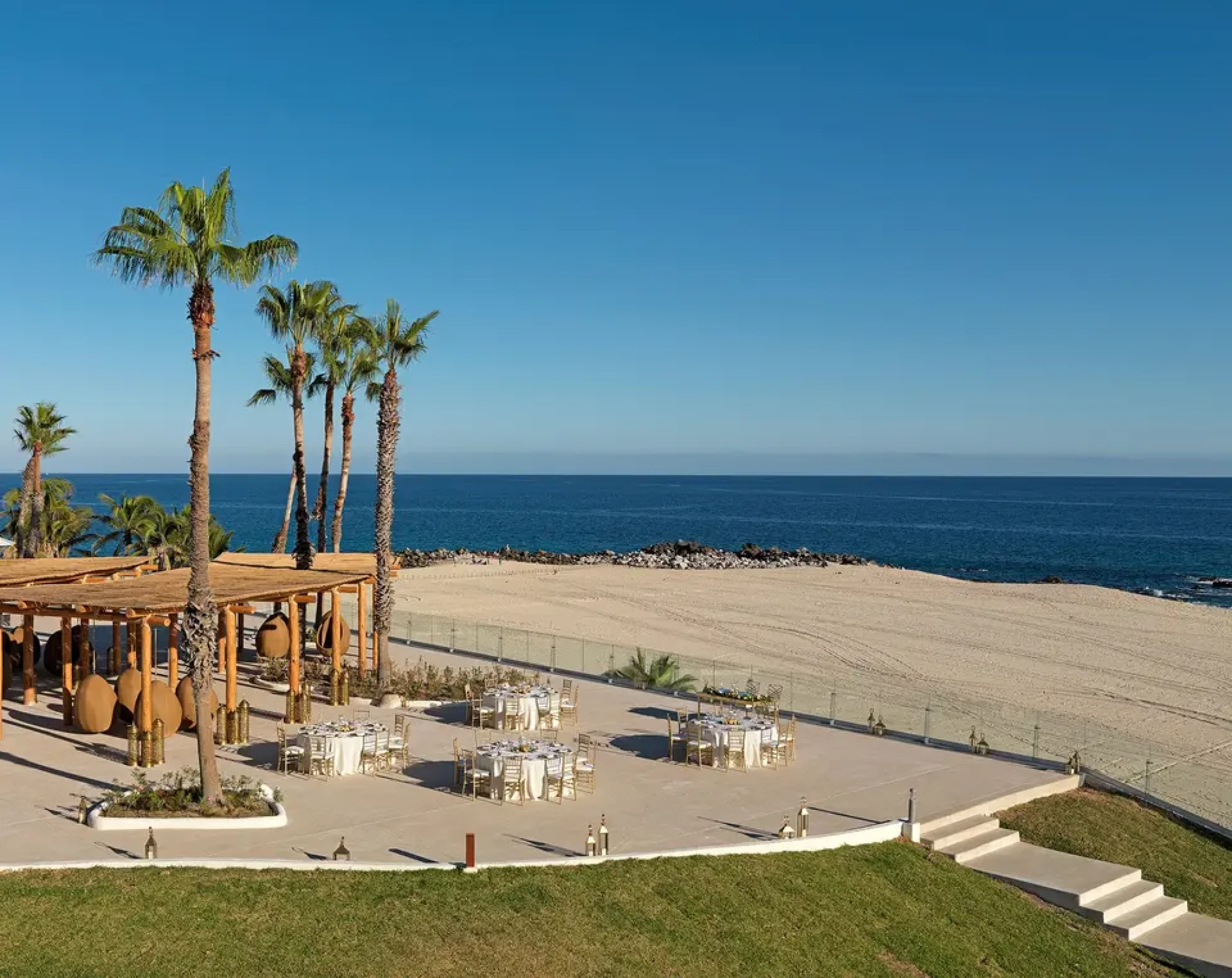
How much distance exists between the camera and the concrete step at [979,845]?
17.4 m

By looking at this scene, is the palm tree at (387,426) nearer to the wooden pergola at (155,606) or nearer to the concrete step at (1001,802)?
the wooden pergola at (155,606)

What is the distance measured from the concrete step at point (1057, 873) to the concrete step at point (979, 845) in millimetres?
86

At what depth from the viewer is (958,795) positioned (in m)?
19.5

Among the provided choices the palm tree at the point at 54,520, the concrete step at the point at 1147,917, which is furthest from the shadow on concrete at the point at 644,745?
the palm tree at the point at 54,520

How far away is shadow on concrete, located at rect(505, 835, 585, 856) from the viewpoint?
15.6 m

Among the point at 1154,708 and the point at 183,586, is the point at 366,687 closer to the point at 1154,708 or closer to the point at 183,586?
the point at 183,586

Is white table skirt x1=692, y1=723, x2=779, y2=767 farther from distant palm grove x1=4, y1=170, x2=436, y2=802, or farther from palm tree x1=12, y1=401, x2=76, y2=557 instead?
palm tree x1=12, y1=401, x2=76, y2=557

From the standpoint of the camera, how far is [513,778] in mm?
18484

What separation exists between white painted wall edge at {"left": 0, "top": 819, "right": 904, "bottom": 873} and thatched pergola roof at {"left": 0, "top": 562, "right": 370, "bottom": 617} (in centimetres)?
582

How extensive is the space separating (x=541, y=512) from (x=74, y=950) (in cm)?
17486

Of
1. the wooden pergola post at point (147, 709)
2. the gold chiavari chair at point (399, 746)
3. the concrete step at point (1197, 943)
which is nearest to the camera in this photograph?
the concrete step at point (1197, 943)

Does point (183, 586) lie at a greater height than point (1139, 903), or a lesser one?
greater

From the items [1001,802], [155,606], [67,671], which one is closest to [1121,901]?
[1001,802]

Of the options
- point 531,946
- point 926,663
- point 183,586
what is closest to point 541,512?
point 926,663
